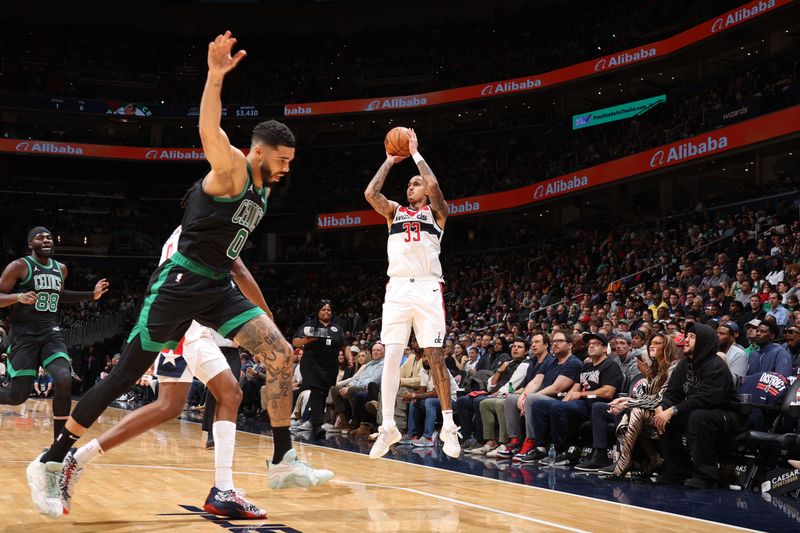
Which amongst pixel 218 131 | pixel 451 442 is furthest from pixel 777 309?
pixel 218 131

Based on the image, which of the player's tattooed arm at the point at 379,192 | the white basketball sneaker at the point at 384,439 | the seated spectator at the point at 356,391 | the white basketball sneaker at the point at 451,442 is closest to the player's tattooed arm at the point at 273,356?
the white basketball sneaker at the point at 384,439

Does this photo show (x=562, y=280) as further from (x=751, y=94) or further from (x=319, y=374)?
(x=319, y=374)

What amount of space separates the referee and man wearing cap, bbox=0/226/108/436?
2994 millimetres

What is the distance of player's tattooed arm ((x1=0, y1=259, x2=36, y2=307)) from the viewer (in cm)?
685

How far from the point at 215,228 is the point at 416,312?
2807mm

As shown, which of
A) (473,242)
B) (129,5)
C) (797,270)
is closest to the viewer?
(797,270)

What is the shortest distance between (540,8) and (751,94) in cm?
1455

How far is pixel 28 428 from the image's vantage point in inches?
400

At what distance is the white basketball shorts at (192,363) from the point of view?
479cm

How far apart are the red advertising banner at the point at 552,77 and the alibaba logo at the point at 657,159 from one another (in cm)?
425

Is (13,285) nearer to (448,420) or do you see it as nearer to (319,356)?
(319,356)

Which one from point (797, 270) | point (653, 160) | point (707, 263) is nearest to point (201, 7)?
point (653, 160)

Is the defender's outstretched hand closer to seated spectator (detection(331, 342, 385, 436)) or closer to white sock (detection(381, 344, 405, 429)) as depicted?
white sock (detection(381, 344, 405, 429))

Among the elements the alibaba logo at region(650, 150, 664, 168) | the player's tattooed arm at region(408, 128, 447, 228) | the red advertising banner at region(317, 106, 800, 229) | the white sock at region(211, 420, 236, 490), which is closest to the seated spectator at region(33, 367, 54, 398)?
the red advertising banner at region(317, 106, 800, 229)
